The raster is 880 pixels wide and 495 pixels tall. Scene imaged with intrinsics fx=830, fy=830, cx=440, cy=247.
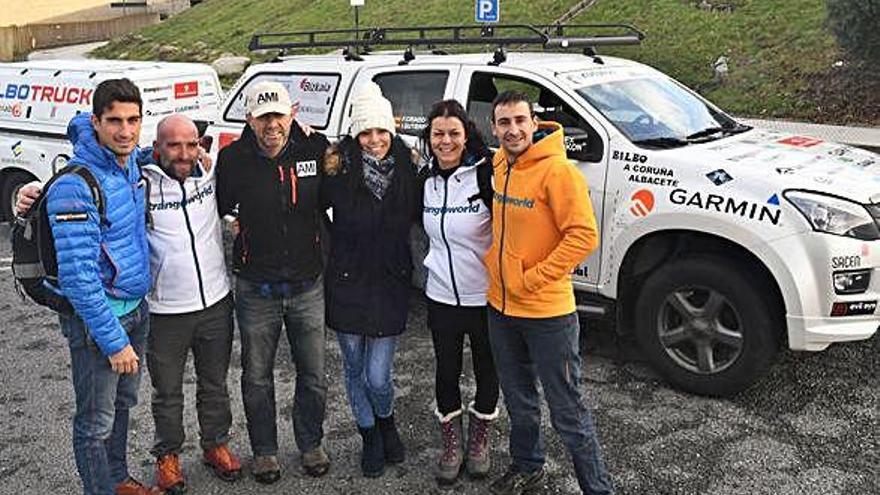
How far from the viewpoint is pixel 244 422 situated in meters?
4.54

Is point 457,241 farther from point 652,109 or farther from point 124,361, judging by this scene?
point 652,109

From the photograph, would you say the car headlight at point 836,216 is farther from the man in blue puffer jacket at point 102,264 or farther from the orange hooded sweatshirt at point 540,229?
the man in blue puffer jacket at point 102,264

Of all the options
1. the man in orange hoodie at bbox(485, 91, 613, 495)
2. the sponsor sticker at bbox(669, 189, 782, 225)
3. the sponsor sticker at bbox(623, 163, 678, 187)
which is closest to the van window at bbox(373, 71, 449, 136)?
the sponsor sticker at bbox(623, 163, 678, 187)

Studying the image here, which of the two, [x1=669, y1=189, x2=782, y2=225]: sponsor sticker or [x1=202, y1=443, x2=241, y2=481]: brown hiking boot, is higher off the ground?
[x1=669, y1=189, x2=782, y2=225]: sponsor sticker

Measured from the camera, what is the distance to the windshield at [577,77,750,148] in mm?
4945

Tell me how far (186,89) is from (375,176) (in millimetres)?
5925

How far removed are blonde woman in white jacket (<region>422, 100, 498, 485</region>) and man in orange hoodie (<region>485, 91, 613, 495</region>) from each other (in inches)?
4.2

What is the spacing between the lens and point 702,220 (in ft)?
14.6

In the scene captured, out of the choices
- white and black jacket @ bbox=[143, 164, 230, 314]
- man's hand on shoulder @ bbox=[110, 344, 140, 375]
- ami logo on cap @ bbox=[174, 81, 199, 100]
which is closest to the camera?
man's hand on shoulder @ bbox=[110, 344, 140, 375]

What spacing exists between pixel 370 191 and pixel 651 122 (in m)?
2.25

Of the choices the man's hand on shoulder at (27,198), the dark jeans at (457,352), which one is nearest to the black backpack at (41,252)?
the man's hand on shoulder at (27,198)

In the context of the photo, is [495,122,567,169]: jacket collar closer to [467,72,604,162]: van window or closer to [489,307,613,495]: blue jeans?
[489,307,613,495]: blue jeans

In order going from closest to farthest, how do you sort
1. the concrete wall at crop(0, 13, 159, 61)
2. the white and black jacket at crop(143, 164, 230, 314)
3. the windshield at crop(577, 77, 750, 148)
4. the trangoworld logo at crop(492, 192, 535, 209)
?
the trangoworld logo at crop(492, 192, 535, 209) → the white and black jacket at crop(143, 164, 230, 314) → the windshield at crop(577, 77, 750, 148) → the concrete wall at crop(0, 13, 159, 61)

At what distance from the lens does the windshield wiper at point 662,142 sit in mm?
4812
